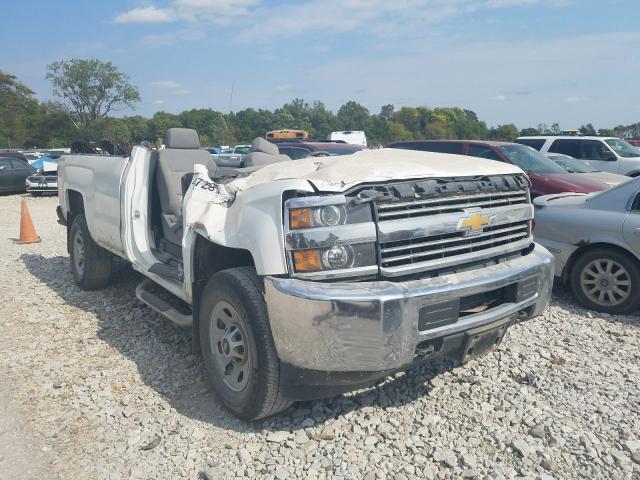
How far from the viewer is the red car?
8859mm

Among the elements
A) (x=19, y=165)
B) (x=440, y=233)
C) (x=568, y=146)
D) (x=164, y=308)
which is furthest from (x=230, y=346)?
(x=19, y=165)

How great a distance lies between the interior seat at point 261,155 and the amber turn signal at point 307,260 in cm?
237

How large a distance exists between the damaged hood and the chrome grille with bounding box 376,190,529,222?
0.47 ft

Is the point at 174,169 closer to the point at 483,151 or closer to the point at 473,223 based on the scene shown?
the point at 473,223

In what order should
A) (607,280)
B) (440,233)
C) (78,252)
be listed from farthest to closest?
1. (78,252)
2. (607,280)
3. (440,233)

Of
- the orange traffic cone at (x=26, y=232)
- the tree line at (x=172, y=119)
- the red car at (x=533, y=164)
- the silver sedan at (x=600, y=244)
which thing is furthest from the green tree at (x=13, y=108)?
the silver sedan at (x=600, y=244)

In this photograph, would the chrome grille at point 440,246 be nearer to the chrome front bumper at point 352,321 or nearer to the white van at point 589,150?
the chrome front bumper at point 352,321

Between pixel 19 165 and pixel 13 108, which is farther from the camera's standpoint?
pixel 13 108

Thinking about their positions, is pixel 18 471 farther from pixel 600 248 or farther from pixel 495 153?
pixel 495 153

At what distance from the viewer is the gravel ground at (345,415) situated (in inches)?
114

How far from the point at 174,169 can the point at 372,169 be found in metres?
2.71

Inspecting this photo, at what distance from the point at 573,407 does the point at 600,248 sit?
2.43 m

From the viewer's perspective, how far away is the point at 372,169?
2.98 metres

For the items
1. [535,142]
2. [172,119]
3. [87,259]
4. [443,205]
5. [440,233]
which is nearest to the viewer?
[440,233]
